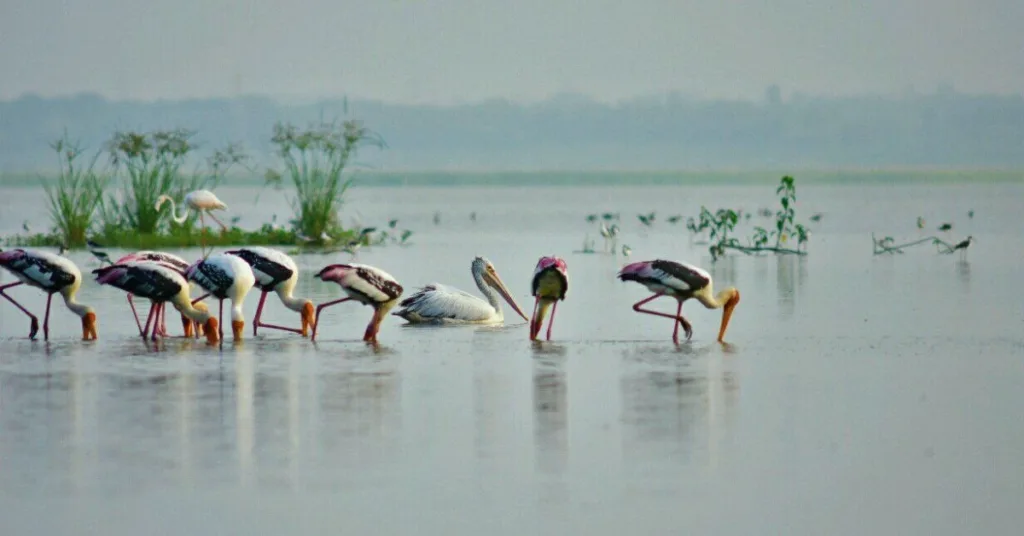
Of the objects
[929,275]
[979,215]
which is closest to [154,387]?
[929,275]

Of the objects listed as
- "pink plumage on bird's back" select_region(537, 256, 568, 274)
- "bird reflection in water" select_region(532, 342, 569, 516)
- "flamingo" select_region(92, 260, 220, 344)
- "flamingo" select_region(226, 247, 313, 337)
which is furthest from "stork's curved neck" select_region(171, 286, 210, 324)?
"pink plumage on bird's back" select_region(537, 256, 568, 274)

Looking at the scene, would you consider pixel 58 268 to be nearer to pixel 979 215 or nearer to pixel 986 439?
pixel 986 439

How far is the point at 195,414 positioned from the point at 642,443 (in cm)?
232

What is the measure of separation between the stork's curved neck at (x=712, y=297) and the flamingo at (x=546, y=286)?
37.2 inches

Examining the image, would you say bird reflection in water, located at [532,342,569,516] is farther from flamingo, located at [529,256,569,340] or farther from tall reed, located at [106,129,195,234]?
tall reed, located at [106,129,195,234]

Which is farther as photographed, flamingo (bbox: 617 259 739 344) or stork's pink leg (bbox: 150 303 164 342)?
flamingo (bbox: 617 259 739 344)

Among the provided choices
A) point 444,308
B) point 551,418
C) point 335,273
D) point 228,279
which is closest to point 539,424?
point 551,418

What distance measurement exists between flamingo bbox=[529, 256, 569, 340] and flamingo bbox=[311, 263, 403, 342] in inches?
38.1

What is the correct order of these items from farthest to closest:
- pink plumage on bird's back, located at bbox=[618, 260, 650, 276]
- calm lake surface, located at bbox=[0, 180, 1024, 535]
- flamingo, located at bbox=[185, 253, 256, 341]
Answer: pink plumage on bird's back, located at bbox=[618, 260, 650, 276] < flamingo, located at bbox=[185, 253, 256, 341] < calm lake surface, located at bbox=[0, 180, 1024, 535]

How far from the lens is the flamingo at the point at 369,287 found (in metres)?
12.8

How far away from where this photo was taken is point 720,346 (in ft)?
41.4

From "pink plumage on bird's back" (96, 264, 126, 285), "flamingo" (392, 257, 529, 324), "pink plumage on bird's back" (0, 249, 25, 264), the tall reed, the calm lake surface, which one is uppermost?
the tall reed

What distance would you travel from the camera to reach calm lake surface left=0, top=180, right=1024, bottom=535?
24.0ft

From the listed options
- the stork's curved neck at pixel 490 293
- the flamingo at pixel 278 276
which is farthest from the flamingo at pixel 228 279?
the stork's curved neck at pixel 490 293
